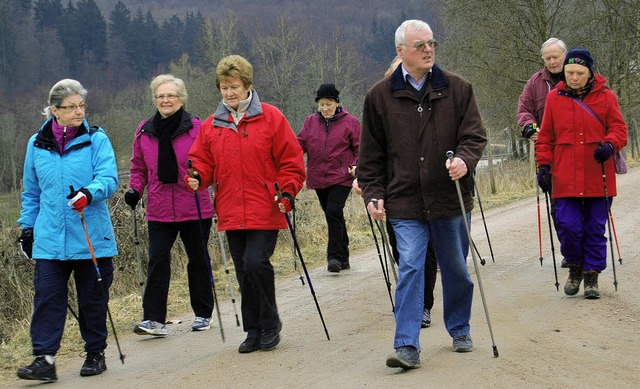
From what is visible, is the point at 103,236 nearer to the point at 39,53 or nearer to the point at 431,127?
the point at 431,127

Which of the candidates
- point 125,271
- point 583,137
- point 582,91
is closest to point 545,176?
point 583,137

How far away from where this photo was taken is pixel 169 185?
803cm

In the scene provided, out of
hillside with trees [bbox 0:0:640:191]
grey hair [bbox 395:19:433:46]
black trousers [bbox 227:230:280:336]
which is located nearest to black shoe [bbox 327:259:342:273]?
black trousers [bbox 227:230:280:336]

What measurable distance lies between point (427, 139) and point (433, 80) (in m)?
0.39

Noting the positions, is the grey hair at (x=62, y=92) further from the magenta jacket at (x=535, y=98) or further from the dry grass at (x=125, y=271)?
the magenta jacket at (x=535, y=98)

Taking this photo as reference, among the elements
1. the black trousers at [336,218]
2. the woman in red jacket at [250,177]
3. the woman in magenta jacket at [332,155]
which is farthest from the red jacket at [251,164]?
the black trousers at [336,218]

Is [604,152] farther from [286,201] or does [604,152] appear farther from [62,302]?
[62,302]

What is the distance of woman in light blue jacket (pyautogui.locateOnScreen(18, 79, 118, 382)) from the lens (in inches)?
265

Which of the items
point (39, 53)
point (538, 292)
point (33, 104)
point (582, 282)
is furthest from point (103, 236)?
point (39, 53)

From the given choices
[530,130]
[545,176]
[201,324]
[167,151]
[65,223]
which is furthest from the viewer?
[530,130]

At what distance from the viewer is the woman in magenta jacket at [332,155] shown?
1102cm

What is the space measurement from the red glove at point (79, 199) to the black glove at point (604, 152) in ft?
14.3

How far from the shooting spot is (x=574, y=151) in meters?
8.52

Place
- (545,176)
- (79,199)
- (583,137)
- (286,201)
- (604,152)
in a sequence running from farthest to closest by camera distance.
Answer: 1. (545,176)
2. (583,137)
3. (604,152)
4. (286,201)
5. (79,199)
